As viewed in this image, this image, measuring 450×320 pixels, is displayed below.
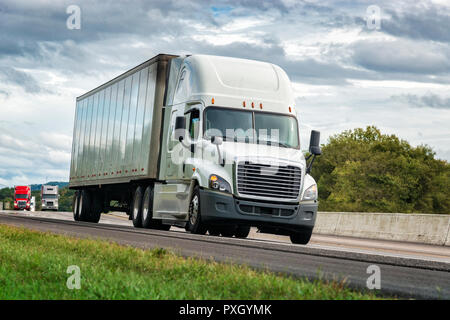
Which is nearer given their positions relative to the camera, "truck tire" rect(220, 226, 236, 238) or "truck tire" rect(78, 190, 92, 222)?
"truck tire" rect(220, 226, 236, 238)

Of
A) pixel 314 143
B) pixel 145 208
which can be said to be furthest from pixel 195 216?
pixel 145 208

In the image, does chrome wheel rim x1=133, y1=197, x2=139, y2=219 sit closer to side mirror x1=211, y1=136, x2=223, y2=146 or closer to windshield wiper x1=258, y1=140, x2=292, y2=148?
side mirror x1=211, y1=136, x2=223, y2=146

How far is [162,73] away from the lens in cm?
2116

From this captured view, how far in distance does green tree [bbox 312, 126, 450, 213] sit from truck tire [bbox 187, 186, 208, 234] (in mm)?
71180

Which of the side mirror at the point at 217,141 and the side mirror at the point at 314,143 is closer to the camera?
the side mirror at the point at 217,141

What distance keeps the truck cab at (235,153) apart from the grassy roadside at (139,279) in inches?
238

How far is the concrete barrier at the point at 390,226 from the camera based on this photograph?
23781 millimetres

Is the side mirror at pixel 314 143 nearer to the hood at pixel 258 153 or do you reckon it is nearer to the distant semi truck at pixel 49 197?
the hood at pixel 258 153

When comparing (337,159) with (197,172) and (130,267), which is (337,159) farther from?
(130,267)

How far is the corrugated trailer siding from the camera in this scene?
21.8 metres

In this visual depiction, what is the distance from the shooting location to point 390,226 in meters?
26.7

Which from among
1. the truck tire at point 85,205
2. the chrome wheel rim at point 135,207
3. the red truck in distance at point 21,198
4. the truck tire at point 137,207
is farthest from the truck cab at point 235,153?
the red truck in distance at point 21,198

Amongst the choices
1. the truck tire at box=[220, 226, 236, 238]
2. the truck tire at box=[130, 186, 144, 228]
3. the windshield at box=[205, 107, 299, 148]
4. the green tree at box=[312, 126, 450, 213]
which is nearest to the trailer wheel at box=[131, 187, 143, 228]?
the truck tire at box=[130, 186, 144, 228]

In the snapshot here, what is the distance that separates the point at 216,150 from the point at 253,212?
5.27 feet
